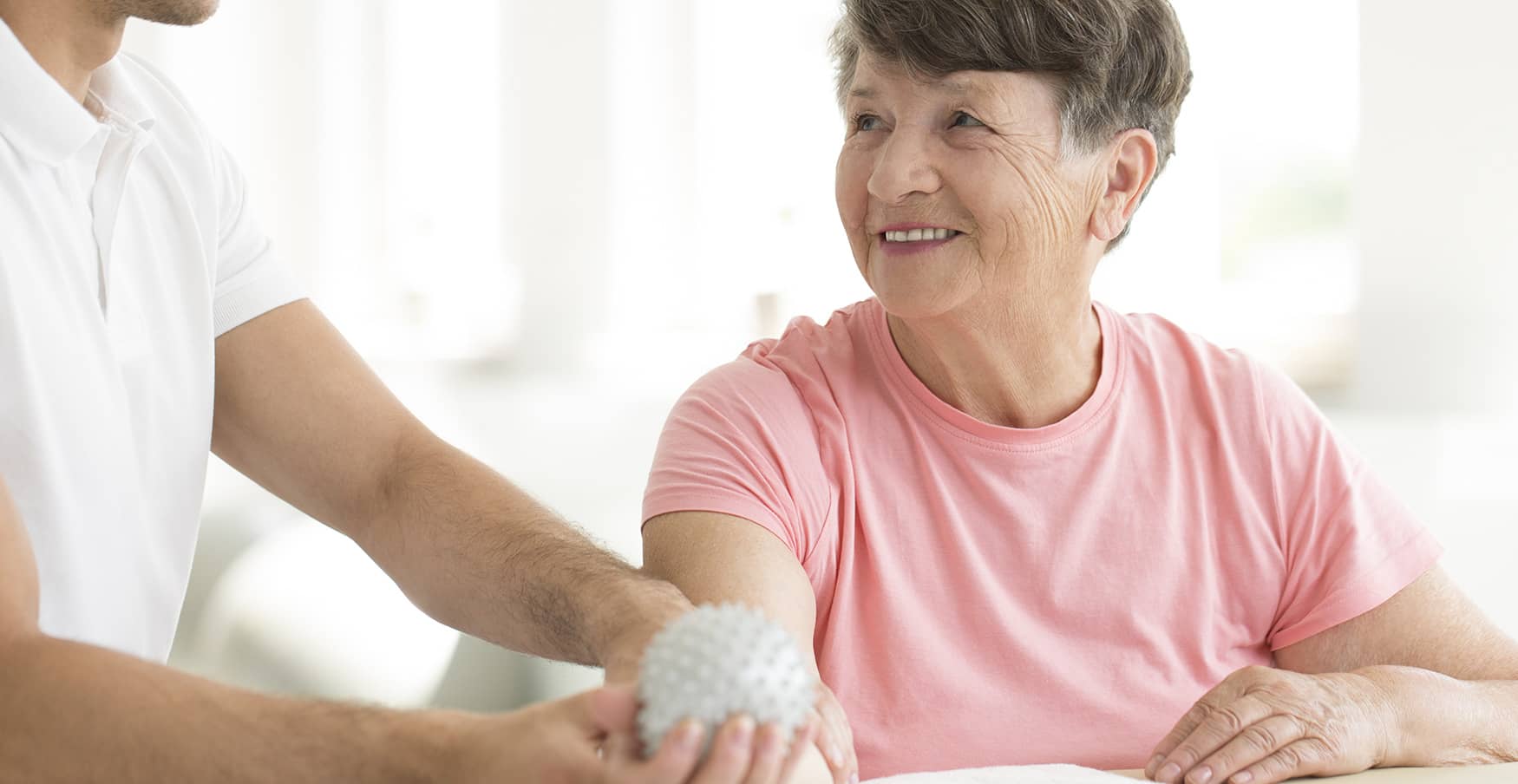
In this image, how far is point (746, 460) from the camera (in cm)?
161

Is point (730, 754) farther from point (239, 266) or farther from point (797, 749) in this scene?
point (239, 266)

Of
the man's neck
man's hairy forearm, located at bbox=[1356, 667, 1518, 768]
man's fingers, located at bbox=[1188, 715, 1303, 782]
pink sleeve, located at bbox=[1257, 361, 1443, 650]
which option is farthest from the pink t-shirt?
the man's neck

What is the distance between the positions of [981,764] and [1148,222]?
195 centimetres

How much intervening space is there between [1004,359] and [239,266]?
0.88 m

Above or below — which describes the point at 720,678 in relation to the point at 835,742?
above

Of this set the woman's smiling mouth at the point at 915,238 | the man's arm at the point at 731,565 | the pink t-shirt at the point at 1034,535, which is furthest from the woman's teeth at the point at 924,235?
the man's arm at the point at 731,565

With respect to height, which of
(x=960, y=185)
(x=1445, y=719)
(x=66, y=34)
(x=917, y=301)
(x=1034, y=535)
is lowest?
(x=1445, y=719)

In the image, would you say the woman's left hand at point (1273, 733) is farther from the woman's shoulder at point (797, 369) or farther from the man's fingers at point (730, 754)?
the man's fingers at point (730, 754)

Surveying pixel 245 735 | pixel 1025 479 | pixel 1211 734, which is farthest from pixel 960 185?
pixel 245 735

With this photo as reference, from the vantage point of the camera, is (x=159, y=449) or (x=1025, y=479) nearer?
(x=159, y=449)

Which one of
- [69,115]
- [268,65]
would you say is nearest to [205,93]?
[268,65]

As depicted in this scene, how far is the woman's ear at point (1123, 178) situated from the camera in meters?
1.81

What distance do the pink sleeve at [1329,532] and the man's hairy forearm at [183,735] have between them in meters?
1.11

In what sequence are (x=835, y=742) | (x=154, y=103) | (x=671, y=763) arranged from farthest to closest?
1. (x=154, y=103)
2. (x=835, y=742)
3. (x=671, y=763)
